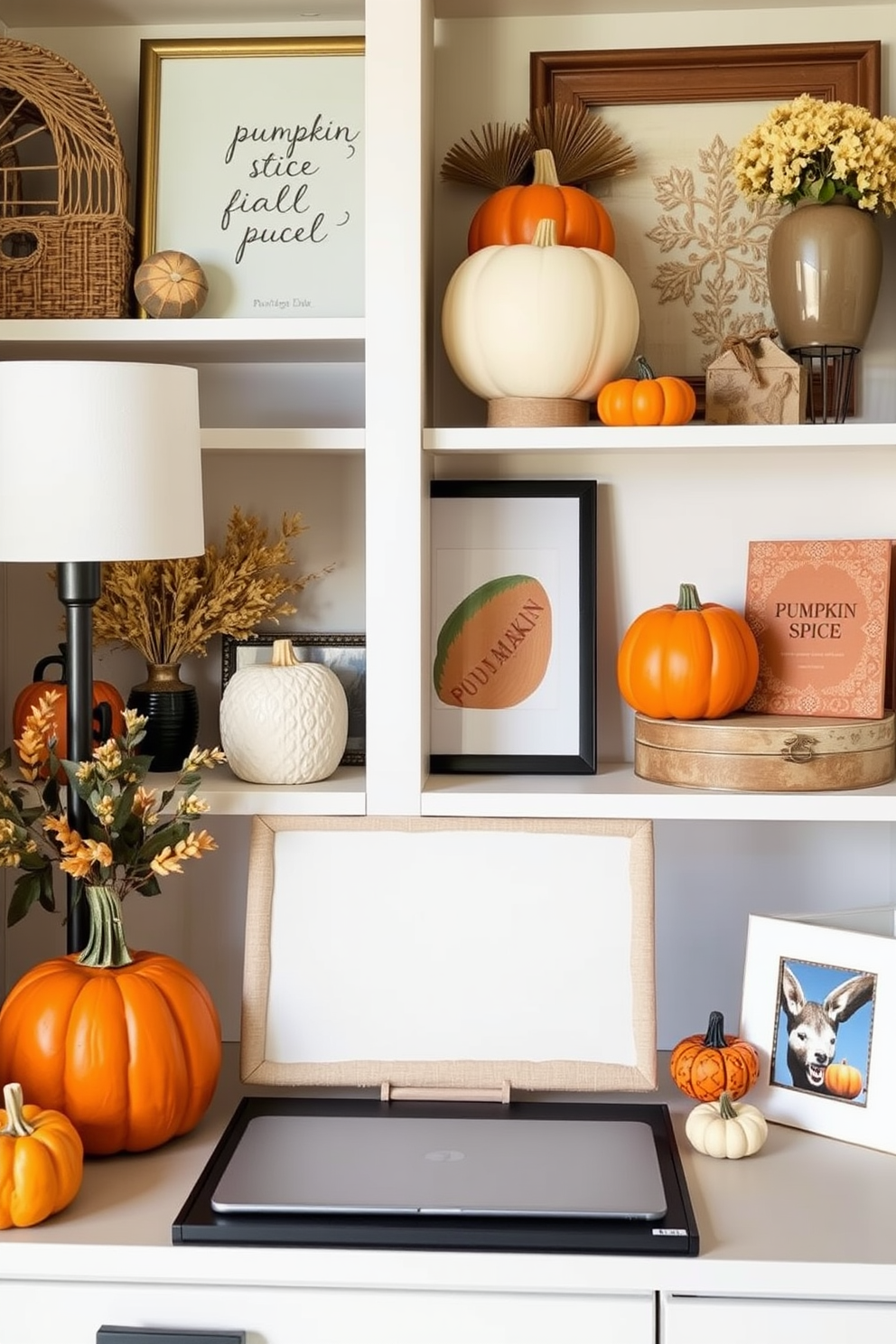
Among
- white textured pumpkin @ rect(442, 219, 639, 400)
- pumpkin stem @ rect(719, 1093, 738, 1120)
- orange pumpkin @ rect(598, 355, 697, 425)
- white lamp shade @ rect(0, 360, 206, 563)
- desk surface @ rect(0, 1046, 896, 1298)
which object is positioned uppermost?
white textured pumpkin @ rect(442, 219, 639, 400)

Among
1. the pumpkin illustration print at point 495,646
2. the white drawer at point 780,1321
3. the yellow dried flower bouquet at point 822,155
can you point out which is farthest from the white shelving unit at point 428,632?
the yellow dried flower bouquet at point 822,155

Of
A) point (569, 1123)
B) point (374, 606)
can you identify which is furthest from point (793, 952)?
point (374, 606)

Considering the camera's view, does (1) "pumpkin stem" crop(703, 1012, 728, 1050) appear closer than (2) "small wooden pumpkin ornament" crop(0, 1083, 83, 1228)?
No

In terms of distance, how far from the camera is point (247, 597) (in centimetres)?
176

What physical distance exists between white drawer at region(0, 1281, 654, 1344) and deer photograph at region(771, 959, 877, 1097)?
1.27 ft

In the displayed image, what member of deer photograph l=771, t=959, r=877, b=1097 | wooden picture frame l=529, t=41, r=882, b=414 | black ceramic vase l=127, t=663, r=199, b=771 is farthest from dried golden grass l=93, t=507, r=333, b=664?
deer photograph l=771, t=959, r=877, b=1097

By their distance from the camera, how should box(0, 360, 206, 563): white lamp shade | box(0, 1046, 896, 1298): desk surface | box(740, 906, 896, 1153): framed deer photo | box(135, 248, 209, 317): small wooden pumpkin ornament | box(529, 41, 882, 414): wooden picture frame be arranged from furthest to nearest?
1. box(529, 41, 882, 414): wooden picture frame
2. box(135, 248, 209, 317): small wooden pumpkin ornament
3. box(740, 906, 896, 1153): framed deer photo
4. box(0, 360, 206, 563): white lamp shade
5. box(0, 1046, 896, 1298): desk surface

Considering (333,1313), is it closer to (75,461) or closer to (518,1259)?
(518,1259)

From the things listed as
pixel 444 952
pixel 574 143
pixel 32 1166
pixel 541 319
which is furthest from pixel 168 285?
pixel 32 1166

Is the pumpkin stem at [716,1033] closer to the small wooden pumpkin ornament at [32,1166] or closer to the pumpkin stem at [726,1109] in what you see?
the pumpkin stem at [726,1109]

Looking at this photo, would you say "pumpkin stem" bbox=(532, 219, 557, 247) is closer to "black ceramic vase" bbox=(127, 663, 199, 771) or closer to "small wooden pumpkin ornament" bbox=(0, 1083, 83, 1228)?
"black ceramic vase" bbox=(127, 663, 199, 771)

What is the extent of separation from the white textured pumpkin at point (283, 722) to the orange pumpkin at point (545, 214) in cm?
61

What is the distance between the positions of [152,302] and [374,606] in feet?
1.59

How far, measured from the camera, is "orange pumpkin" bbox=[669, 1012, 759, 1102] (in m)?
1.56
